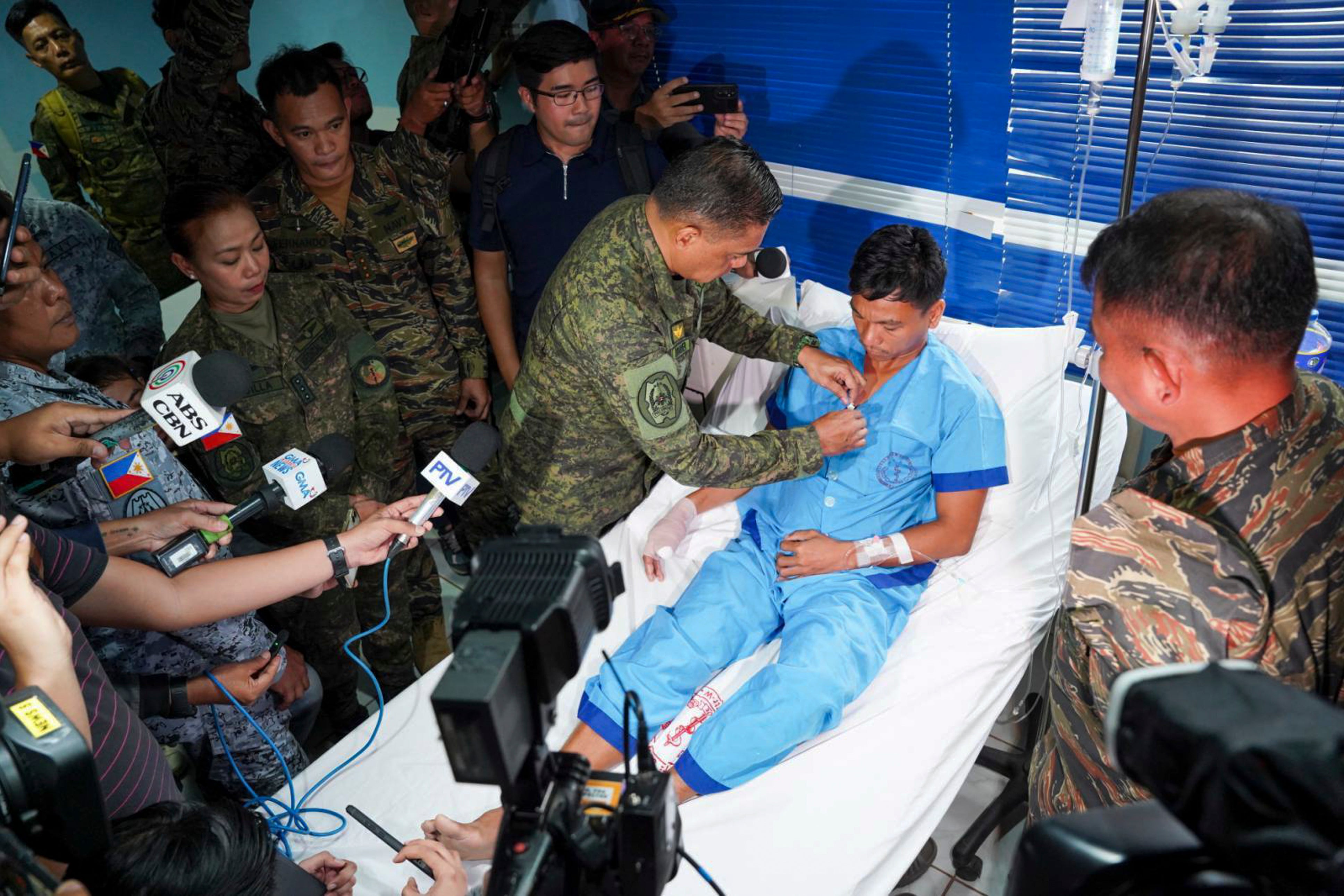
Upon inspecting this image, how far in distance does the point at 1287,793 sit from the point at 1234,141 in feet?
8.30

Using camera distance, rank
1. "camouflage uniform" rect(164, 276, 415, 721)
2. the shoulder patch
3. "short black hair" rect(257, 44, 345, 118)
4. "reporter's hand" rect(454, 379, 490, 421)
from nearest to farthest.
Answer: the shoulder patch, "camouflage uniform" rect(164, 276, 415, 721), "short black hair" rect(257, 44, 345, 118), "reporter's hand" rect(454, 379, 490, 421)

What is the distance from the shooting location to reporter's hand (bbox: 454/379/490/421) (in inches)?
136

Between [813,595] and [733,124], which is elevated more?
[733,124]

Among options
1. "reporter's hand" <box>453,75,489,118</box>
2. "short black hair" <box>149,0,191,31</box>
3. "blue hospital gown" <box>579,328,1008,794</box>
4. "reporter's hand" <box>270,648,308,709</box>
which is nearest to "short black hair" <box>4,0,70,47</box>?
"short black hair" <box>149,0,191,31</box>

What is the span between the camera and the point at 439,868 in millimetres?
1643

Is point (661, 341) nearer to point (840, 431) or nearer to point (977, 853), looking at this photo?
Result: point (840, 431)

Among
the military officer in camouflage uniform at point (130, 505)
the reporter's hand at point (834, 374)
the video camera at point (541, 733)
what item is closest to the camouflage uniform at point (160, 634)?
the military officer in camouflage uniform at point (130, 505)

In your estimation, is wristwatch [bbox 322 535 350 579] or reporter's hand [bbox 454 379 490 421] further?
reporter's hand [bbox 454 379 490 421]

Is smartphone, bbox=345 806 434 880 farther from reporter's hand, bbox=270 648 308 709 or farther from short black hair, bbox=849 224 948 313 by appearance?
short black hair, bbox=849 224 948 313

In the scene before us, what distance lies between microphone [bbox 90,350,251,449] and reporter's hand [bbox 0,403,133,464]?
35mm

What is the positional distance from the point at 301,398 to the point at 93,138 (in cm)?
214

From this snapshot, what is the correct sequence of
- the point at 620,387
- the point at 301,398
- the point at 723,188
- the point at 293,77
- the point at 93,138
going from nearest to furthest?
the point at 723,188, the point at 620,387, the point at 301,398, the point at 293,77, the point at 93,138

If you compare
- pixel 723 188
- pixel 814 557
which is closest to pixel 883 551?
pixel 814 557

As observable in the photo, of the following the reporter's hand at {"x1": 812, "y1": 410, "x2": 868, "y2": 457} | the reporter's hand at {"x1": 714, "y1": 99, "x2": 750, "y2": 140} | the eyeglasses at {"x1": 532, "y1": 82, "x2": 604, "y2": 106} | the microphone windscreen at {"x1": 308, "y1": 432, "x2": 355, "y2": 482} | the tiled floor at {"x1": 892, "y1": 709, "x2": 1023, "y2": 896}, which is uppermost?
the eyeglasses at {"x1": 532, "y1": 82, "x2": 604, "y2": 106}
